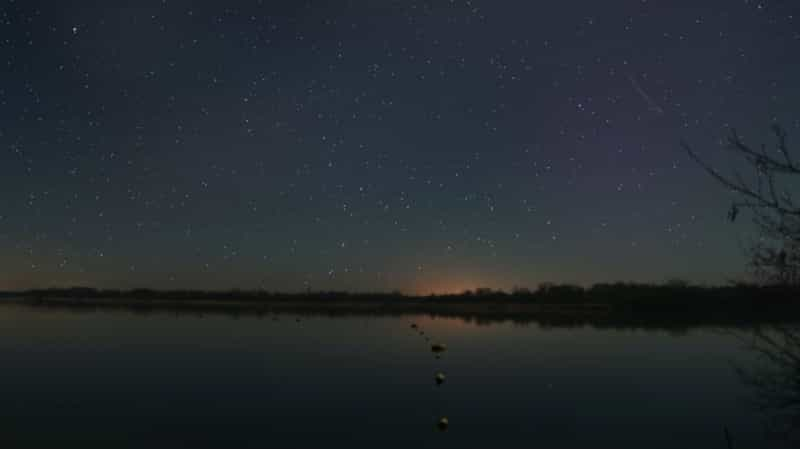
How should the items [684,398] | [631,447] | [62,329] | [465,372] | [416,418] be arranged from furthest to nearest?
[62,329]
[465,372]
[684,398]
[416,418]
[631,447]

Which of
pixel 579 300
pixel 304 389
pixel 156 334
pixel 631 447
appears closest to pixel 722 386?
pixel 631 447

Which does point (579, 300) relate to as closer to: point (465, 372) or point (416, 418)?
point (465, 372)

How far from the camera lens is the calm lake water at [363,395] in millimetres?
15992

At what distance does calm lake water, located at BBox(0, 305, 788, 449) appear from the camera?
1599 cm

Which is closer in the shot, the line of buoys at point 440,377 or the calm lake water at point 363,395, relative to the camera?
the calm lake water at point 363,395

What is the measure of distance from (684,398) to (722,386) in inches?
147

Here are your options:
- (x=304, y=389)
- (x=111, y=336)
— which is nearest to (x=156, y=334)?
(x=111, y=336)

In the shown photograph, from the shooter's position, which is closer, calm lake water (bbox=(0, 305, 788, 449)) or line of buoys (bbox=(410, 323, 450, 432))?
calm lake water (bbox=(0, 305, 788, 449))

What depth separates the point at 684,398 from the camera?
22.6 metres

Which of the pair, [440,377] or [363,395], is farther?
[440,377]

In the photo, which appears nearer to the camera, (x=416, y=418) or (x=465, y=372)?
(x=416, y=418)

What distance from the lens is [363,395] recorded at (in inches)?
862

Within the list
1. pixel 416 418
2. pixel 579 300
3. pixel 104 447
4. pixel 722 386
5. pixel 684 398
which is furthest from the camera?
pixel 579 300

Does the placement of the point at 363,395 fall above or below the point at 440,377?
below
